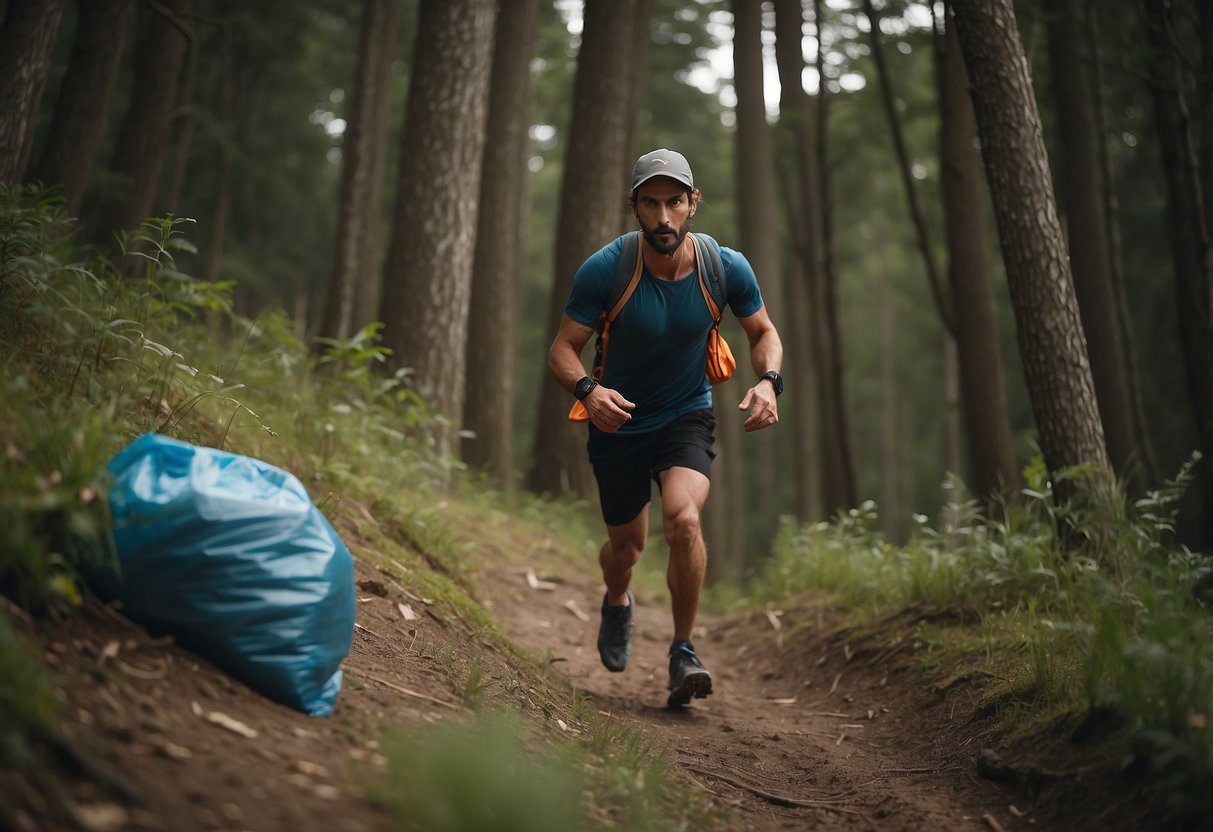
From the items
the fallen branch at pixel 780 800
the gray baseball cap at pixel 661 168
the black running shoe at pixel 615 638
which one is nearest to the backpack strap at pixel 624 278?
the gray baseball cap at pixel 661 168

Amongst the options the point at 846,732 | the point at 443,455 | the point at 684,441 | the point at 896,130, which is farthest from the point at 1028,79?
the point at 896,130

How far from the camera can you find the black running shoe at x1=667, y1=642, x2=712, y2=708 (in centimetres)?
506

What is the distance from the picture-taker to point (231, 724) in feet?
9.10

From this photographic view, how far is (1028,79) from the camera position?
6.14 metres

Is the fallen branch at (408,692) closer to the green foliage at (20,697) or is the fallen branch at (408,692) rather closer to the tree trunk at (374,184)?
the green foliage at (20,697)

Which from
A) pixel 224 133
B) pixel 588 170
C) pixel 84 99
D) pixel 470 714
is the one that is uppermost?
pixel 224 133

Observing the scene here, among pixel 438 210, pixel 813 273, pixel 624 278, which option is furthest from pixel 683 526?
pixel 813 273

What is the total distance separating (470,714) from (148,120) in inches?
349

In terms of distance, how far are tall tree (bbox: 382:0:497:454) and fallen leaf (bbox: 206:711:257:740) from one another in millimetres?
6253

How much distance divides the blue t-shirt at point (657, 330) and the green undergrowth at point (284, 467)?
4.98 feet

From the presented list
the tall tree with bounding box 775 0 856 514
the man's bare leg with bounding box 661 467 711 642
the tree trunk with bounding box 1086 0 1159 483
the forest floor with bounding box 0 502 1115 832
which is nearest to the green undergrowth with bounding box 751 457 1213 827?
the forest floor with bounding box 0 502 1115 832

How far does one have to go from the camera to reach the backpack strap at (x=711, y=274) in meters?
5.09

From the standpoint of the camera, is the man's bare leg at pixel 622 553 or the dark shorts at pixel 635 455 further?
the man's bare leg at pixel 622 553

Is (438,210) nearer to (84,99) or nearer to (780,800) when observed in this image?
(84,99)
